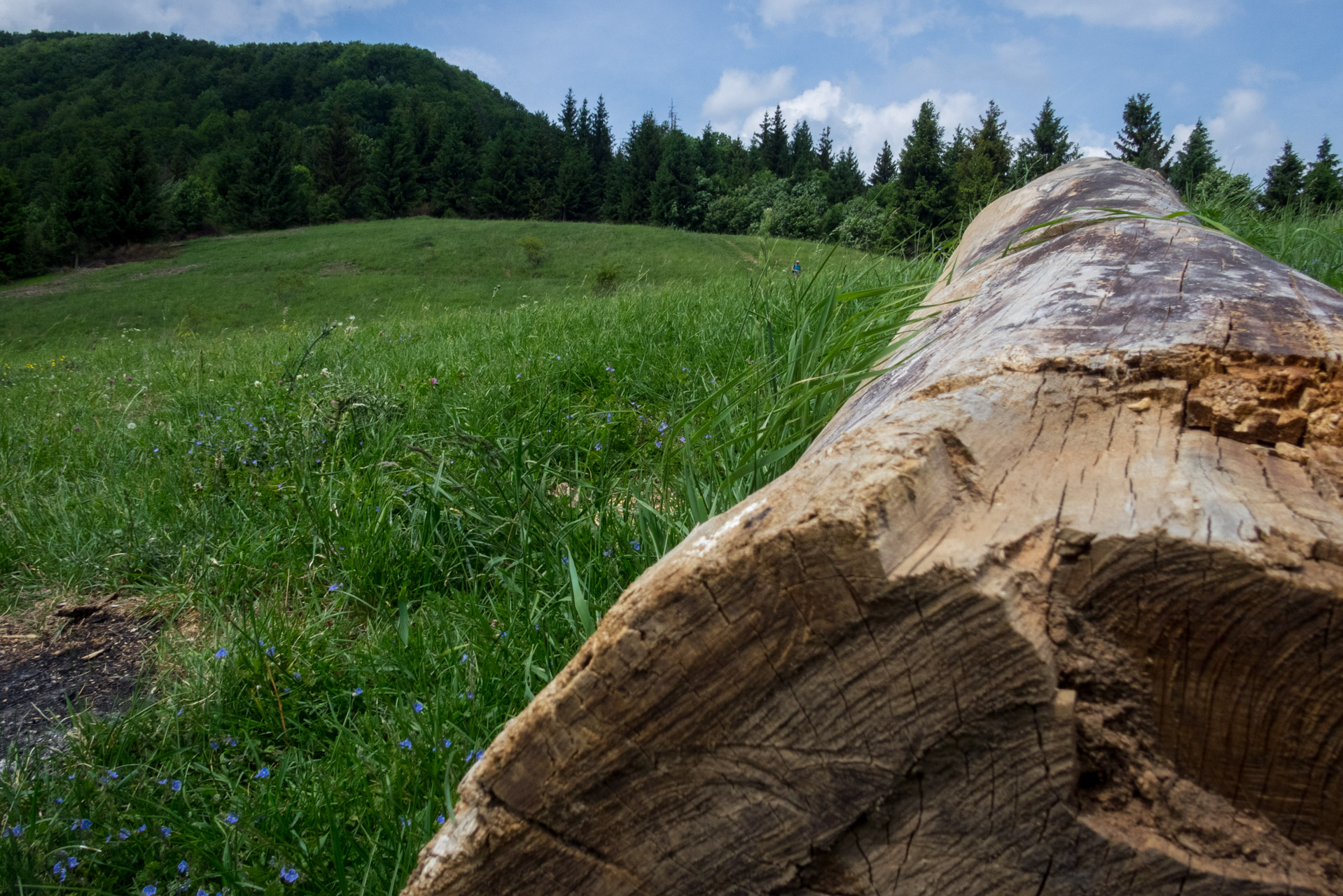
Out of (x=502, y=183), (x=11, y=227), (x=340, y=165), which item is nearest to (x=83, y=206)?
(x=11, y=227)

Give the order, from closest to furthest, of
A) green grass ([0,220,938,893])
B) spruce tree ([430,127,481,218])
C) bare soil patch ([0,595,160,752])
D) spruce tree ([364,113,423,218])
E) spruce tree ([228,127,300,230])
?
green grass ([0,220,938,893]) < bare soil patch ([0,595,160,752]) < spruce tree ([228,127,300,230]) < spruce tree ([364,113,423,218]) < spruce tree ([430,127,481,218])

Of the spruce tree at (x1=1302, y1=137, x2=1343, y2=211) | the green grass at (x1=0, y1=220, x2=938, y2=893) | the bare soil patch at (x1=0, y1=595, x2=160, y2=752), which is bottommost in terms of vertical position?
the bare soil patch at (x1=0, y1=595, x2=160, y2=752)

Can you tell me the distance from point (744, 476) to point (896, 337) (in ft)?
2.16

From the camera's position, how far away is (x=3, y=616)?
252 cm

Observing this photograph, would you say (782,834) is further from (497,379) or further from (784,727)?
(497,379)

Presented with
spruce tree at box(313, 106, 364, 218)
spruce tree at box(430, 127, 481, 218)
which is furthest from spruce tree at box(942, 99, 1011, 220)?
spruce tree at box(313, 106, 364, 218)

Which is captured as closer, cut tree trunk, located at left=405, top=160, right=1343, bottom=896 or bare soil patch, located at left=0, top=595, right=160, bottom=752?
cut tree trunk, located at left=405, top=160, right=1343, bottom=896

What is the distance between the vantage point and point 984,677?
71 centimetres

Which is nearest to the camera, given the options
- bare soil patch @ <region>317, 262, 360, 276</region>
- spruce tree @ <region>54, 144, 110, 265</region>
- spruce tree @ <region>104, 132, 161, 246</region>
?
bare soil patch @ <region>317, 262, 360, 276</region>

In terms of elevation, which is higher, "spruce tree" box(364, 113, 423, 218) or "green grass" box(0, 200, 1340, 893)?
"spruce tree" box(364, 113, 423, 218)

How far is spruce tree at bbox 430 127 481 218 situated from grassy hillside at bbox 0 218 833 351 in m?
14.8

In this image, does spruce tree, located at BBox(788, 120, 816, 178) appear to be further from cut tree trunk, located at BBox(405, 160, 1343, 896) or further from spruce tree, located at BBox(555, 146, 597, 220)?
cut tree trunk, located at BBox(405, 160, 1343, 896)

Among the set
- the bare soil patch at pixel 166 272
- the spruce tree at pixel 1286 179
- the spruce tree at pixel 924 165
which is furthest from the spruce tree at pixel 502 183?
the spruce tree at pixel 1286 179

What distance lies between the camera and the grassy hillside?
72.4 feet
